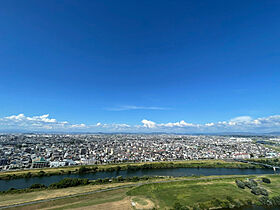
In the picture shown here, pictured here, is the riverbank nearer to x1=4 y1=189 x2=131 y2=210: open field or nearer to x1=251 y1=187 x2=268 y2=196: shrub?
x1=4 y1=189 x2=131 y2=210: open field

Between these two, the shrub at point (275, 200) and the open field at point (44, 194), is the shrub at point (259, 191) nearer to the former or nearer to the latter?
the shrub at point (275, 200)

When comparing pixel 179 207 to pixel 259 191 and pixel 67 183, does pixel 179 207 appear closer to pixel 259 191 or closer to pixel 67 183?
pixel 259 191

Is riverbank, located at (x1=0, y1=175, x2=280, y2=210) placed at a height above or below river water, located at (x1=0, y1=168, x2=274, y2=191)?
above

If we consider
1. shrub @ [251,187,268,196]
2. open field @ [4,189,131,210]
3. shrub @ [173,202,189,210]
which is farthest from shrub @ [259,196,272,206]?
open field @ [4,189,131,210]

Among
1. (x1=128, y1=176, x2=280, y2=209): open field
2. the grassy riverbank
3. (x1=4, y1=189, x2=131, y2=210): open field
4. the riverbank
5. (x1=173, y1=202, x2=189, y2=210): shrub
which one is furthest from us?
the grassy riverbank

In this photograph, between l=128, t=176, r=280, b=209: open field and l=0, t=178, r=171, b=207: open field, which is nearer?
l=0, t=178, r=171, b=207: open field

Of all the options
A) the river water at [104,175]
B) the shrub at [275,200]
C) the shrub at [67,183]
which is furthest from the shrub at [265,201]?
the shrub at [67,183]

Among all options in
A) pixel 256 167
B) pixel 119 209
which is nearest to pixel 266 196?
pixel 119 209

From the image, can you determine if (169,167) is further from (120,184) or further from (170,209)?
(170,209)

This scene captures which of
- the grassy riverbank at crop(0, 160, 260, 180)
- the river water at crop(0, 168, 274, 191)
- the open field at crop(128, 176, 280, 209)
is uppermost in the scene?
the open field at crop(128, 176, 280, 209)
